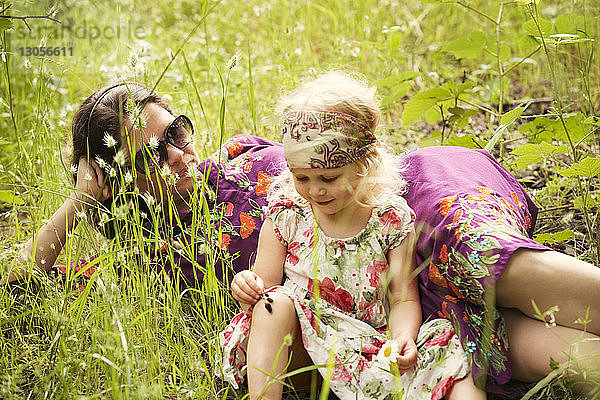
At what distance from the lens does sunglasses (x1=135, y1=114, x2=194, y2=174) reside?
2225 mm

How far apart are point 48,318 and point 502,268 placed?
4.00ft

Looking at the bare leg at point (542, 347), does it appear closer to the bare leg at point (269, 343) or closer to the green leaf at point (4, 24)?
the bare leg at point (269, 343)

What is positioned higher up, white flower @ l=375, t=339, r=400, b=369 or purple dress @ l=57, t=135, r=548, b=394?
purple dress @ l=57, t=135, r=548, b=394

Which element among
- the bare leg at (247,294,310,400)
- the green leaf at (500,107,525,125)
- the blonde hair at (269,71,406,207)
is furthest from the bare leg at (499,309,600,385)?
the green leaf at (500,107,525,125)

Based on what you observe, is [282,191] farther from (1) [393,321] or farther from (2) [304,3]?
(2) [304,3]

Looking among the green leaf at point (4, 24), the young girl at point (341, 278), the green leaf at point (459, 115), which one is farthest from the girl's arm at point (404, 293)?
the green leaf at point (4, 24)

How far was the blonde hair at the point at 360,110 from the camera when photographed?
1.78 m

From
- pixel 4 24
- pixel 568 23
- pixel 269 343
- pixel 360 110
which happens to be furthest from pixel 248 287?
pixel 568 23

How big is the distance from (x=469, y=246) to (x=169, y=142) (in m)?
1.00

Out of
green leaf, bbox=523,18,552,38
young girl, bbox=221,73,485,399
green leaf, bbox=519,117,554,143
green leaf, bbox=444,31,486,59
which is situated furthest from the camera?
green leaf, bbox=444,31,486,59

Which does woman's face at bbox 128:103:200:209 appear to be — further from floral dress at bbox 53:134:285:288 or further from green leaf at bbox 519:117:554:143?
green leaf at bbox 519:117:554:143

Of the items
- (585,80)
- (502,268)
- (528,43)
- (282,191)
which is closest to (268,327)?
(282,191)

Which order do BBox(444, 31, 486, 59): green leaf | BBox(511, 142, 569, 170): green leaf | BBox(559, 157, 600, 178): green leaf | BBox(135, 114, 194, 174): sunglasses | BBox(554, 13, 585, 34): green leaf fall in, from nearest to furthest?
BBox(559, 157, 600, 178): green leaf → BBox(511, 142, 569, 170): green leaf → BBox(135, 114, 194, 174): sunglasses → BBox(554, 13, 585, 34): green leaf → BBox(444, 31, 486, 59): green leaf

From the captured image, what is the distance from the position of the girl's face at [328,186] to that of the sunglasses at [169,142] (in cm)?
57
